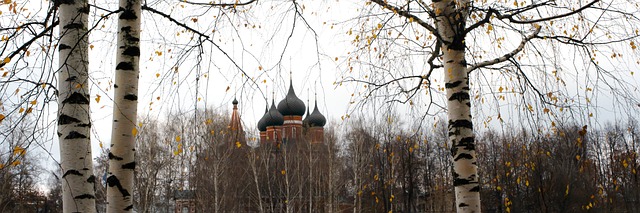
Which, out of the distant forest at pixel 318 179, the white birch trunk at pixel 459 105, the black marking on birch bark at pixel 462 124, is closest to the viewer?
the white birch trunk at pixel 459 105

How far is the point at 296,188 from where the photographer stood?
24859 millimetres

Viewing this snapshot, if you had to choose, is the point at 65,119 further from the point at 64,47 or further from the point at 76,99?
the point at 64,47

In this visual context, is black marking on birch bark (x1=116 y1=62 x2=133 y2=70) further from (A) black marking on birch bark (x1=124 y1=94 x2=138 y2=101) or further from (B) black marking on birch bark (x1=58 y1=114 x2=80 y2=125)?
(B) black marking on birch bark (x1=58 y1=114 x2=80 y2=125)

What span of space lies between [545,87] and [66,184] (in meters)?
3.80

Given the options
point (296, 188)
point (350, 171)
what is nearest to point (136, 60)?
point (296, 188)

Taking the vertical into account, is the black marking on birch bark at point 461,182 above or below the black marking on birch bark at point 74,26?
below

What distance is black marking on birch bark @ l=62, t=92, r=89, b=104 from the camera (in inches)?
126

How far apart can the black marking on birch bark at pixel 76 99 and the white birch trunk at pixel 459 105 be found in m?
2.61

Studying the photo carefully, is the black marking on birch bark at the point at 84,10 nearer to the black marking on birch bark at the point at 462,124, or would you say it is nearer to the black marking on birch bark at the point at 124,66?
the black marking on birch bark at the point at 124,66

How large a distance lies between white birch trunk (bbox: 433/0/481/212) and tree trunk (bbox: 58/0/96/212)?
2.59 metres

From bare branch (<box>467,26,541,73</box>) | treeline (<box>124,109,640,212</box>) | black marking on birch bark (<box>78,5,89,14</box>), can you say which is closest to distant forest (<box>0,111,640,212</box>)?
treeline (<box>124,109,640,212</box>)

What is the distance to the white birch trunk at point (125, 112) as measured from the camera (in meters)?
3.21

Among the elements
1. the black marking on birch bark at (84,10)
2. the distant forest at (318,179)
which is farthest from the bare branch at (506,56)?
the distant forest at (318,179)

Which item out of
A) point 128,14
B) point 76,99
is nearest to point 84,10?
point 128,14
